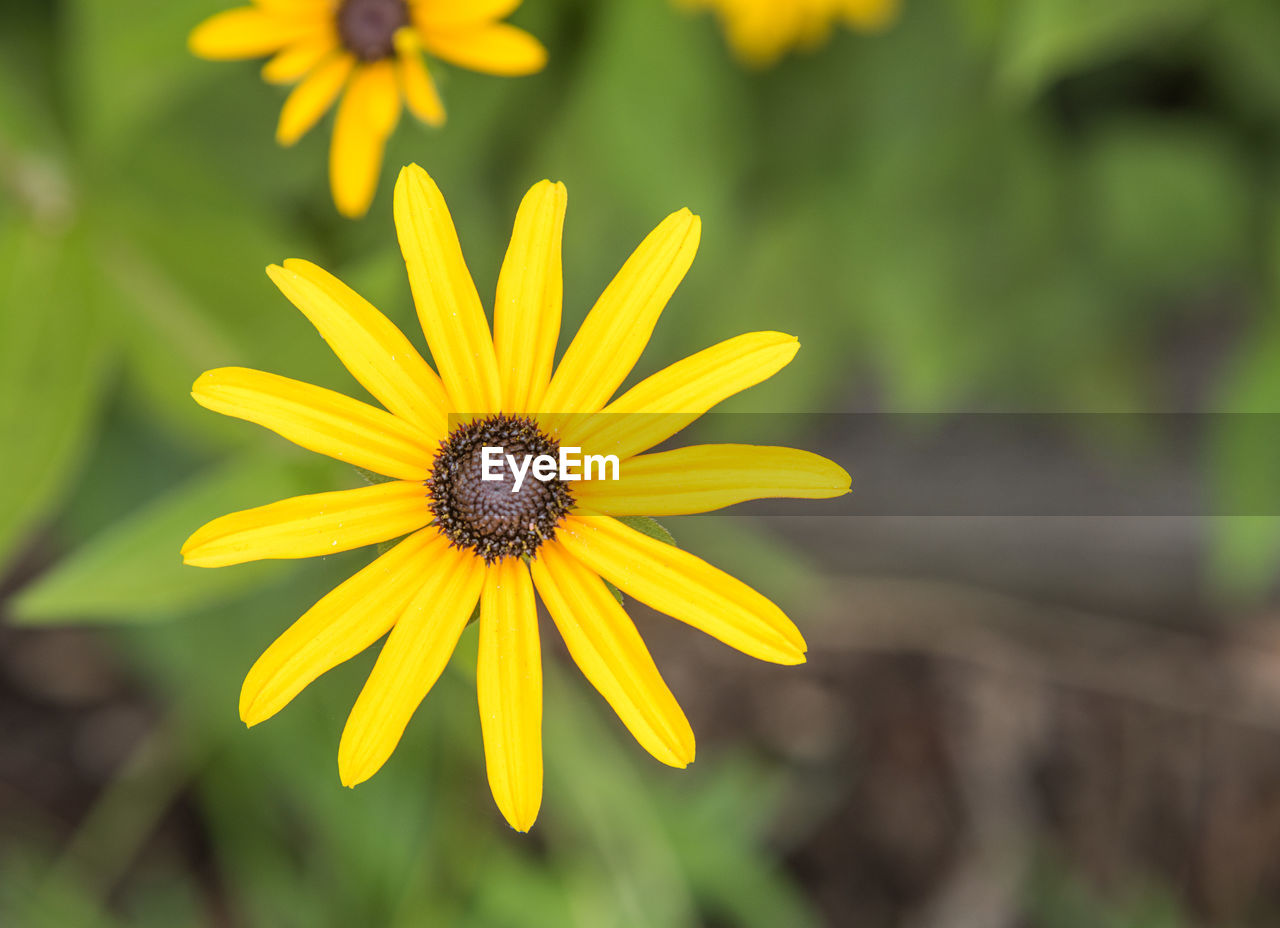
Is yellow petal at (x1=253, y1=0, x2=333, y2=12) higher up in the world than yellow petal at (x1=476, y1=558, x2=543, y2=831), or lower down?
higher up

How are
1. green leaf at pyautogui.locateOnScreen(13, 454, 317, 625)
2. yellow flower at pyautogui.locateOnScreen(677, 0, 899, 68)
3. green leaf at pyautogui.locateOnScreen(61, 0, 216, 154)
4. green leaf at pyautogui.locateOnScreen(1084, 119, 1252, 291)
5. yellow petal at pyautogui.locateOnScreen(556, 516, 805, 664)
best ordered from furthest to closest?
green leaf at pyautogui.locateOnScreen(1084, 119, 1252, 291), yellow flower at pyautogui.locateOnScreen(677, 0, 899, 68), green leaf at pyautogui.locateOnScreen(61, 0, 216, 154), green leaf at pyautogui.locateOnScreen(13, 454, 317, 625), yellow petal at pyautogui.locateOnScreen(556, 516, 805, 664)

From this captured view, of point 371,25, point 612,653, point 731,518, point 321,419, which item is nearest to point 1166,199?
point 731,518

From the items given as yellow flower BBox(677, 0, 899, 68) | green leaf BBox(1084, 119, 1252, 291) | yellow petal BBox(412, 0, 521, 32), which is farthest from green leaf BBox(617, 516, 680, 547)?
green leaf BBox(1084, 119, 1252, 291)

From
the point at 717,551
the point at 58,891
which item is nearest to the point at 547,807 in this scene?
the point at 717,551

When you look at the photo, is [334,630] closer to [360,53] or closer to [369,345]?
[369,345]

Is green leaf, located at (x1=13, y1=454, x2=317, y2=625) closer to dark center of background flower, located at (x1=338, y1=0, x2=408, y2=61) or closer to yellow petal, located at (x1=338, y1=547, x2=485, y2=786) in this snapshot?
yellow petal, located at (x1=338, y1=547, x2=485, y2=786)

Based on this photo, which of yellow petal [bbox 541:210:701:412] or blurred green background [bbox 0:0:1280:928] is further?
blurred green background [bbox 0:0:1280:928]
